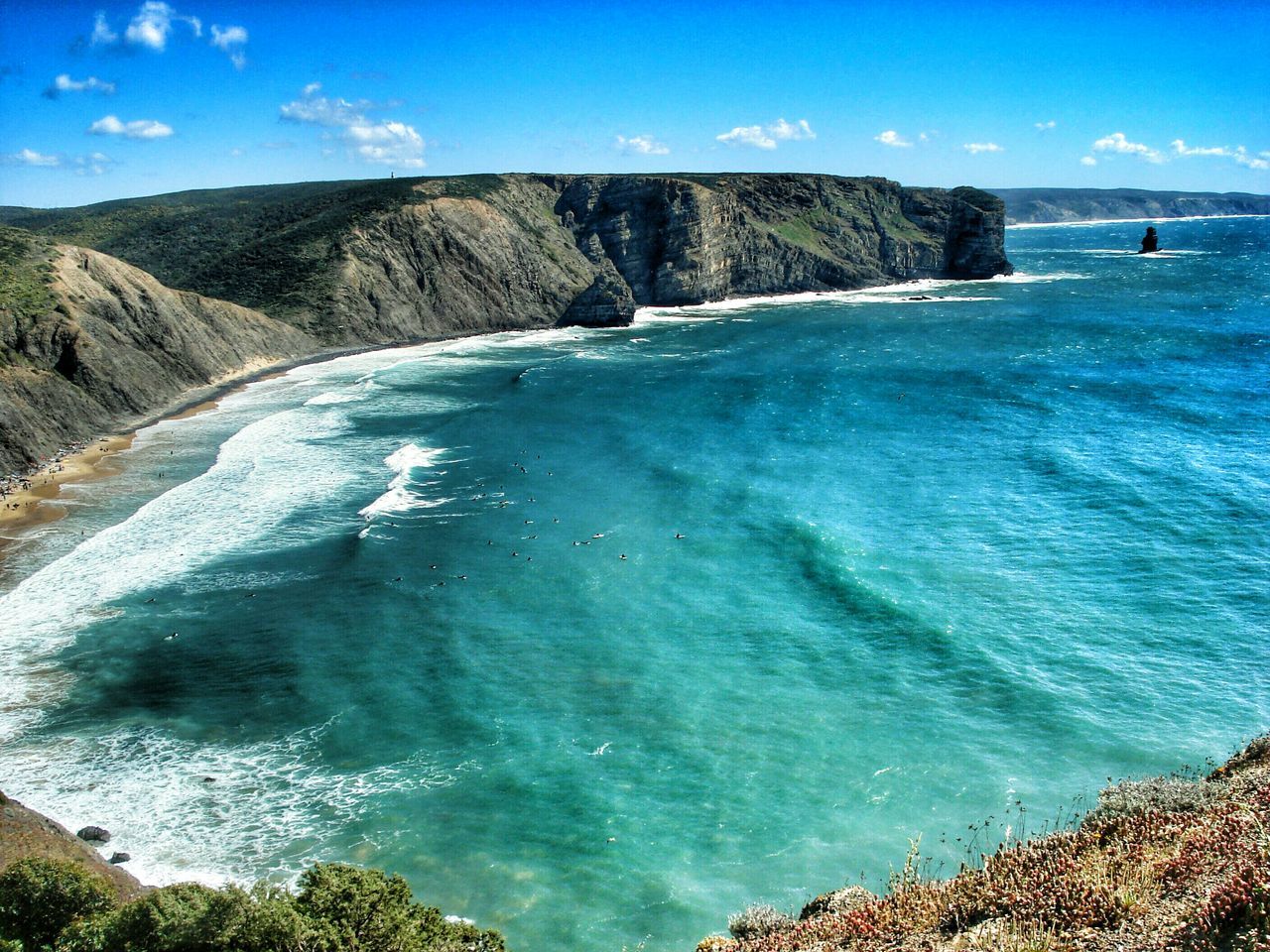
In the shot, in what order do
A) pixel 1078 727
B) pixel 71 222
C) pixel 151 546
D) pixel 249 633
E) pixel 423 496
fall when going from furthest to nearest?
pixel 71 222 < pixel 423 496 < pixel 151 546 < pixel 249 633 < pixel 1078 727

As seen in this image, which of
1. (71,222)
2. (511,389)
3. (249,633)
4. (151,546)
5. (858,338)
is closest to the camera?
(249,633)

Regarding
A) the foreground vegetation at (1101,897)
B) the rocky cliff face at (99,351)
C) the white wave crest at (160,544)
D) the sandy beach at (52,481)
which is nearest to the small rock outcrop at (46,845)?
the white wave crest at (160,544)

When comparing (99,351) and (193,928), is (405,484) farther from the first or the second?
(193,928)

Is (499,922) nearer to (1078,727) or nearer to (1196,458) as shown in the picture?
(1078,727)

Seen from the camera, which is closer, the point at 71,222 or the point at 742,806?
the point at 742,806

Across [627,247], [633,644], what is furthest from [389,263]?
[633,644]

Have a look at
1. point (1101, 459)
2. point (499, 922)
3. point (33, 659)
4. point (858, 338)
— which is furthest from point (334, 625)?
point (858, 338)

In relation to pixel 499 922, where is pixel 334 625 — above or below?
above

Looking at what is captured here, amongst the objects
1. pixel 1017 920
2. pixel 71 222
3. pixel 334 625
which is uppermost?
pixel 71 222
